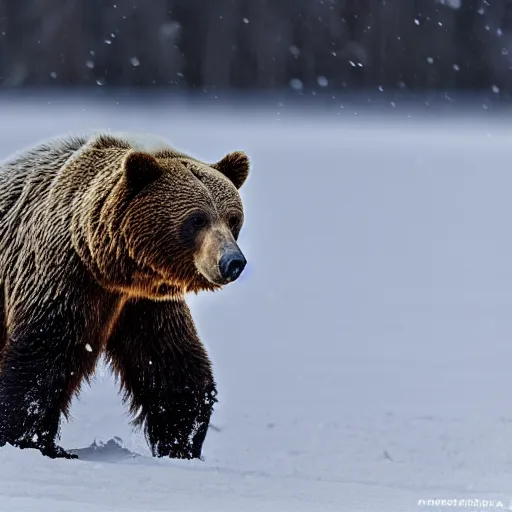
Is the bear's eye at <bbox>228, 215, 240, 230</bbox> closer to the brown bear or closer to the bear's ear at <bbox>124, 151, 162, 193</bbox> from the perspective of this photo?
the brown bear

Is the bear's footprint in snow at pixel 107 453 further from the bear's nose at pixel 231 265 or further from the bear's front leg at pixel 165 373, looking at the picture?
the bear's nose at pixel 231 265

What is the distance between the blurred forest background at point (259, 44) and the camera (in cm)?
2398

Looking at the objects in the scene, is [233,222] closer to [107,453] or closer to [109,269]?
[109,269]

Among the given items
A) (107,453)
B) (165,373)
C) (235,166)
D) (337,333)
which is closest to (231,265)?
(235,166)

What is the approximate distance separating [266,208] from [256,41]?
24.6ft

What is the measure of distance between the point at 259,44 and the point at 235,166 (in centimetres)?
1859

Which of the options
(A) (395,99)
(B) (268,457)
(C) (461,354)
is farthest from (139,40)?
(B) (268,457)

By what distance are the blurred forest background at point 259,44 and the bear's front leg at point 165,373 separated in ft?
59.8

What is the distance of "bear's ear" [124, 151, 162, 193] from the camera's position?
5.36 metres

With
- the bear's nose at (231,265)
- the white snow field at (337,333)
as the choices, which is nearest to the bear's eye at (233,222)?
the bear's nose at (231,265)

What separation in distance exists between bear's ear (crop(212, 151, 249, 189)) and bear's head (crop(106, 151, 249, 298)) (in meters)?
0.33

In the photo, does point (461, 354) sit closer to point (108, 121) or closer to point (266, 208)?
point (266, 208)

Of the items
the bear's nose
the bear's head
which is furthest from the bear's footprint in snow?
the bear's nose

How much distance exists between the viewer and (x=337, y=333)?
440 inches
